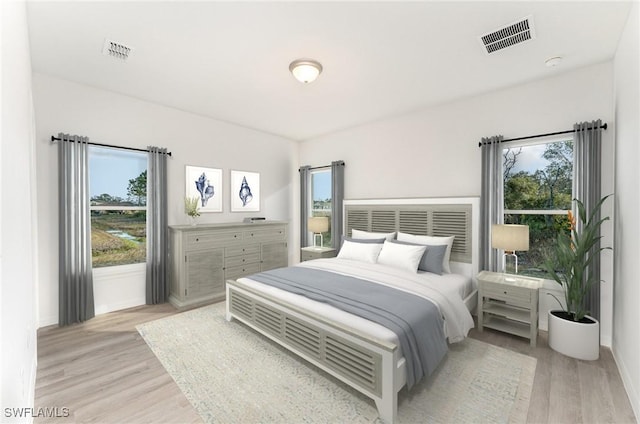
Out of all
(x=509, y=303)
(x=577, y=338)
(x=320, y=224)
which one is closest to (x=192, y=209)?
(x=320, y=224)

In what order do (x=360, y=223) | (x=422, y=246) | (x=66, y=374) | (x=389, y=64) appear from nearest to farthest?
(x=66, y=374) → (x=389, y=64) → (x=422, y=246) → (x=360, y=223)

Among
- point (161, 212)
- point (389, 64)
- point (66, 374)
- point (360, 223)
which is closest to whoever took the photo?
point (66, 374)

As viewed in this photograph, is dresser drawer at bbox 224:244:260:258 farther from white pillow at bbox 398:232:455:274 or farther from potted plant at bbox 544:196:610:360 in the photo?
potted plant at bbox 544:196:610:360

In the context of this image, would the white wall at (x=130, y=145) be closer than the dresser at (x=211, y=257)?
Yes

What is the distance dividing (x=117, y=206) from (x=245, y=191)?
1.93m

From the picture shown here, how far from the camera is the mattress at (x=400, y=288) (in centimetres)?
211

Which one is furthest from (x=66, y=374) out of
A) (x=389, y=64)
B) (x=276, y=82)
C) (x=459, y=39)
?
(x=459, y=39)

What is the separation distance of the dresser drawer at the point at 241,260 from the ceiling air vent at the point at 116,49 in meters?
2.78

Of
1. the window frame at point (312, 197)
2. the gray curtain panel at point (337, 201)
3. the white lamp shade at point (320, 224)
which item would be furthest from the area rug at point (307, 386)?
the window frame at point (312, 197)

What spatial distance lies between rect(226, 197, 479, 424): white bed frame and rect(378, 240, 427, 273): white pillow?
2.06 feet

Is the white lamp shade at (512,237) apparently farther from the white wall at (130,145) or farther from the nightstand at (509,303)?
the white wall at (130,145)

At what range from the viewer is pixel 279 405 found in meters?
1.94

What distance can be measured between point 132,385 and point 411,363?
7.05ft

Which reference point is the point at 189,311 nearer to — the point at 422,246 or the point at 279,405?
the point at 279,405
